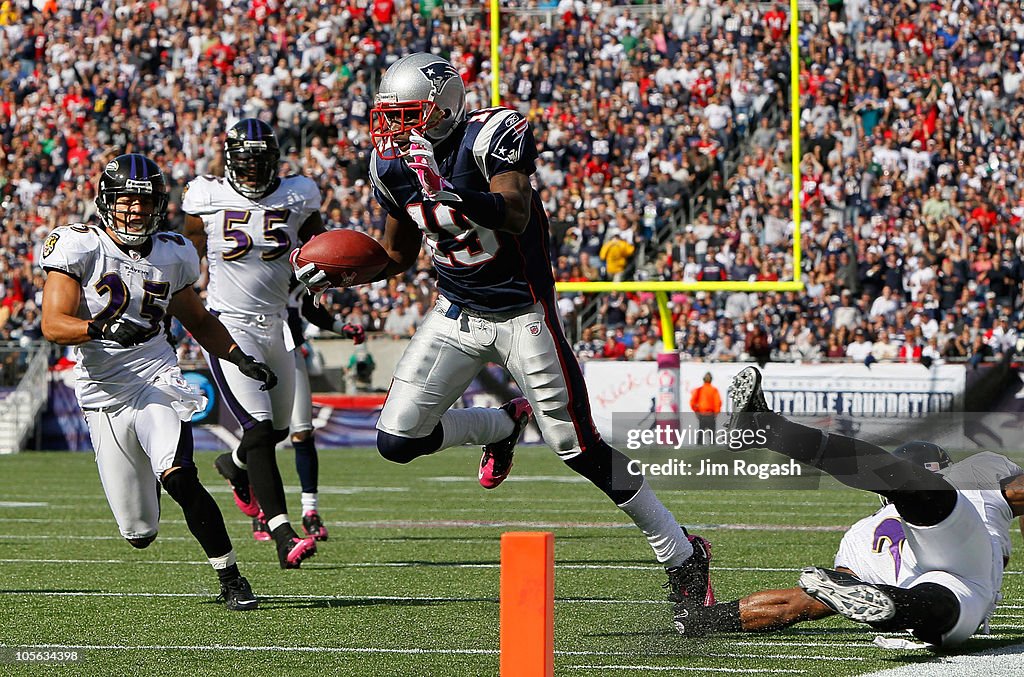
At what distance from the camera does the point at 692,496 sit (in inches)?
376

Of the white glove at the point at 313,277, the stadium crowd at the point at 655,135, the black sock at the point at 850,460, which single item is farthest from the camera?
the stadium crowd at the point at 655,135

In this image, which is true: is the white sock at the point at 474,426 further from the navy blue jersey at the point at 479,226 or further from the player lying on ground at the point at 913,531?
the player lying on ground at the point at 913,531

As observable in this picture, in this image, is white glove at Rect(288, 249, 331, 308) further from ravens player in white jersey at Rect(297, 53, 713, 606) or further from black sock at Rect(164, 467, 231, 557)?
black sock at Rect(164, 467, 231, 557)

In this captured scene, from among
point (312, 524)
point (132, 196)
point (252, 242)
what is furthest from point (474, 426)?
point (312, 524)

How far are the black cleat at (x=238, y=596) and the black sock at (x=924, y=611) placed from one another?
2.17 meters

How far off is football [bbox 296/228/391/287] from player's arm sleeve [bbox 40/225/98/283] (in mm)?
775

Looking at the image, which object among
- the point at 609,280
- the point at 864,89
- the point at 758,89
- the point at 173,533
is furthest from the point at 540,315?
the point at 864,89

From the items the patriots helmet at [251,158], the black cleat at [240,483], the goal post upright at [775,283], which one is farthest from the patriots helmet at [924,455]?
the goal post upright at [775,283]

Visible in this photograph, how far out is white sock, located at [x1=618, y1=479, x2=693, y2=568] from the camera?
4.73 meters

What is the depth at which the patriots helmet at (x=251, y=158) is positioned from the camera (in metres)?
6.86

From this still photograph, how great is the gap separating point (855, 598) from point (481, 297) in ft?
5.12

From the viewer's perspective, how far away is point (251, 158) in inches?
273

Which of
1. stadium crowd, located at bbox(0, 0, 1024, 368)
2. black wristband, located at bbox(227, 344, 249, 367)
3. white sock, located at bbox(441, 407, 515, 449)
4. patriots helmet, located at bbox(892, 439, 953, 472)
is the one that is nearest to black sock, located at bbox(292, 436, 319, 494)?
black wristband, located at bbox(227, 344, 249, 367)

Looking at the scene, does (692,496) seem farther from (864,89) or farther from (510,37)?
(864,89)
